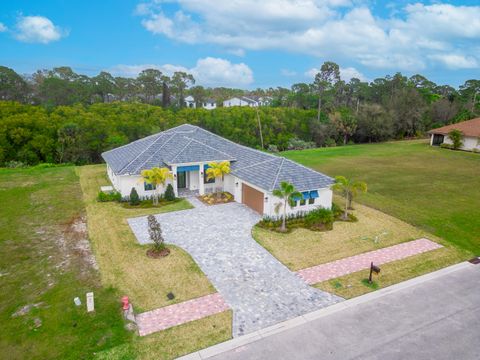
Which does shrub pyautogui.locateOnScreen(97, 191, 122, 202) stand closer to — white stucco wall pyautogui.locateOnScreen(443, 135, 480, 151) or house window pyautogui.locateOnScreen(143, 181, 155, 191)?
house window pyautogui.locateOnScreen(143, 181, 155, 191)

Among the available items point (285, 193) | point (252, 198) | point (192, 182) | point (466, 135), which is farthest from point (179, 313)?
point (466, 135)

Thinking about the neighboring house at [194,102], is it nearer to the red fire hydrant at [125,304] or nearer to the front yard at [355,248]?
the front yard at [355,248]

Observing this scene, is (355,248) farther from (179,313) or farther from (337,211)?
(179,313)

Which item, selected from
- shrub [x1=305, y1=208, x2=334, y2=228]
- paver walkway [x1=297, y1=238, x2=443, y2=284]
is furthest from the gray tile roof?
paver walkway [x1=297, y1=238, x2=443, y2=284]

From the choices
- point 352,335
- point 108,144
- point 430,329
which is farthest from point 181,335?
point 108,144

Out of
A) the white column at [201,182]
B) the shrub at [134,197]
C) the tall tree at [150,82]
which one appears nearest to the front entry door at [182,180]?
the white column at [201,182]

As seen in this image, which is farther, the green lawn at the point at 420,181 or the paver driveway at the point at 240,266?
the green lawn at the point at 420,181
